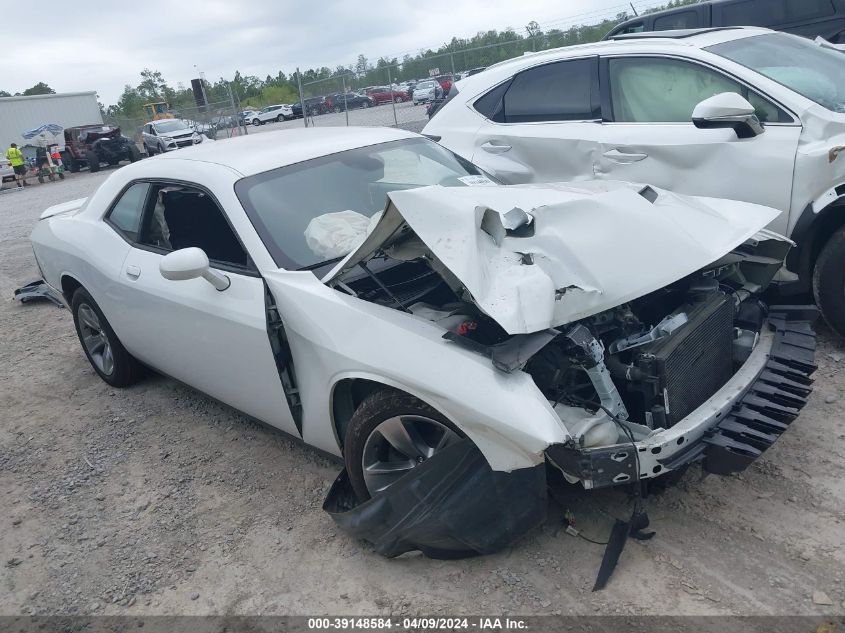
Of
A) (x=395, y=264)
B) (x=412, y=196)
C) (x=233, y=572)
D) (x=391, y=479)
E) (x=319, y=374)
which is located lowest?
(x=233, y=572)

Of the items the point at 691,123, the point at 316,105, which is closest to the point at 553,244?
the point at 691,123

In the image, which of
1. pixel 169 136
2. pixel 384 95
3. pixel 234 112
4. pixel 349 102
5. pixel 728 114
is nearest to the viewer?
pixel 728 114

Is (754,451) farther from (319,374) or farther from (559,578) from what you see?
(319,374)

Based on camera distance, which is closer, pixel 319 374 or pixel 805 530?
pixel 805 530

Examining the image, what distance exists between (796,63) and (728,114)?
1.20 meters

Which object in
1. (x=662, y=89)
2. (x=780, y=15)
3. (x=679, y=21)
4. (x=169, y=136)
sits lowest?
(x=169, y=136)

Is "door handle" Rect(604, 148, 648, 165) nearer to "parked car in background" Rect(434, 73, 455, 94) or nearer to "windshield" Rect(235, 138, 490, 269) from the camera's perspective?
"windshield" Rect(235, 138, 490, 269)

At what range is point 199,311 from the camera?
144 inches

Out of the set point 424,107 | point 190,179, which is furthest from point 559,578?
point 424,107

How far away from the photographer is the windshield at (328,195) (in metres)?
3.47

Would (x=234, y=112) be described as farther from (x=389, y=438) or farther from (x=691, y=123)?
(x=389, y=438)

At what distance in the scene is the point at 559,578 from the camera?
2.75 m

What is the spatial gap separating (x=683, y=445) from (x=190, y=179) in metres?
2.84

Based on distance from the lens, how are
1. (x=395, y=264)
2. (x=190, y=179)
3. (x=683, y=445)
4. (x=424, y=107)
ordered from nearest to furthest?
(x=683, y=445)
(x=395, y=264)
(x=190, y=179)
(x=424, y=107)
